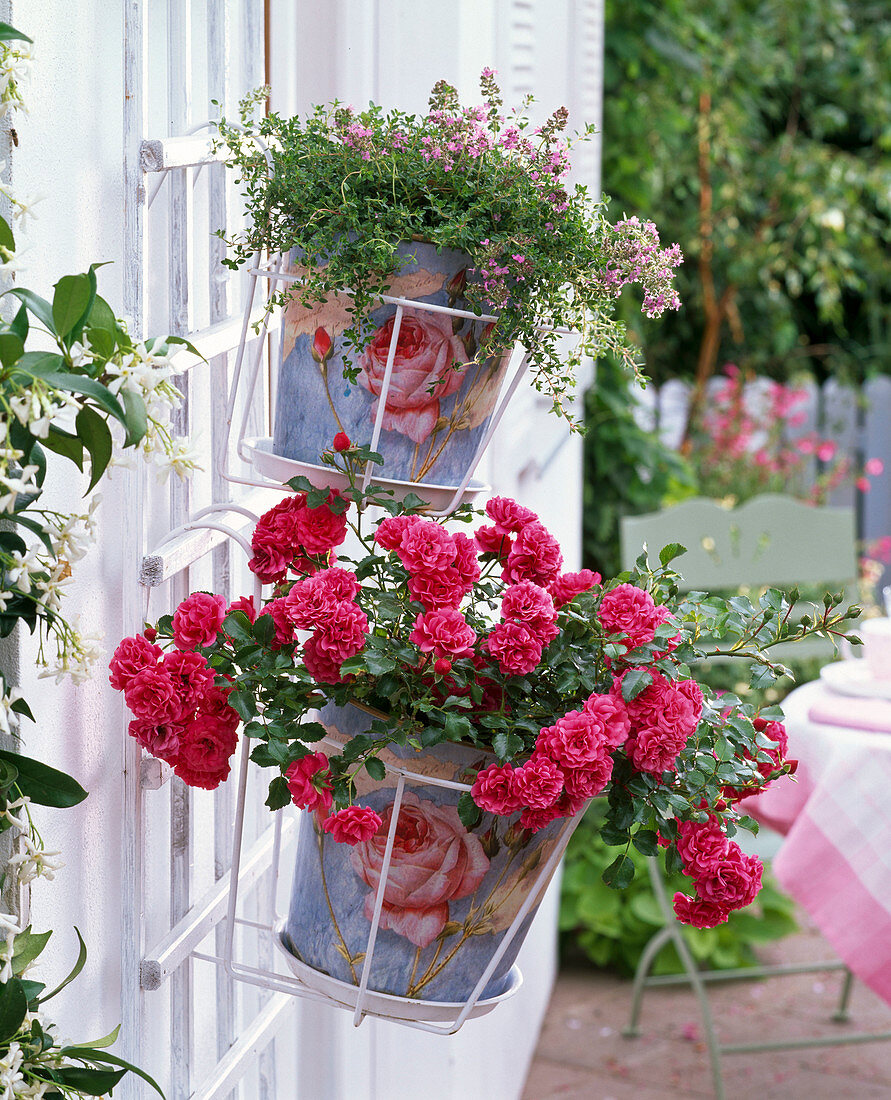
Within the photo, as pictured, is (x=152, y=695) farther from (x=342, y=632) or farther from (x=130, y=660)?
(x=342, y=632)

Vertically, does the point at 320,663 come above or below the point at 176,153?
below

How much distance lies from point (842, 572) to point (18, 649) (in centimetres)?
273

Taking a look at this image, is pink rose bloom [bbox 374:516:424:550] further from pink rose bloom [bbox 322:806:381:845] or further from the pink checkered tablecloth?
the pink checkered tablecloth

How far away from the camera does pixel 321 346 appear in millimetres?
1024

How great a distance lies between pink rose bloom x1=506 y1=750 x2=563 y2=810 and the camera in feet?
2.86

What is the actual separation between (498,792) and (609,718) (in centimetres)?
9

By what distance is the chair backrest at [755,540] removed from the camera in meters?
3.14

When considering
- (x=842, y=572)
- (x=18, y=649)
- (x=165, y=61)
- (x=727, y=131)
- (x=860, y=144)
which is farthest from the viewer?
(x=860, y=144)

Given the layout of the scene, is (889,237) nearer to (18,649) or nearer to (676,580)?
(676,580)

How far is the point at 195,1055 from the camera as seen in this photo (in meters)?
Answer: 1.25

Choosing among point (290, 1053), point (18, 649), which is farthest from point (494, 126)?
point (290, 1053)

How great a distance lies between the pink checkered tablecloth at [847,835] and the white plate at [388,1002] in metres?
1.08

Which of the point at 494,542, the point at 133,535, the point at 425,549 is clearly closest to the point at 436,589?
the point at 425,549

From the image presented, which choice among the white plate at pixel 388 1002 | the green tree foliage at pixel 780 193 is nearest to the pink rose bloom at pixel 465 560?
the white plate at pixel 388 1002
